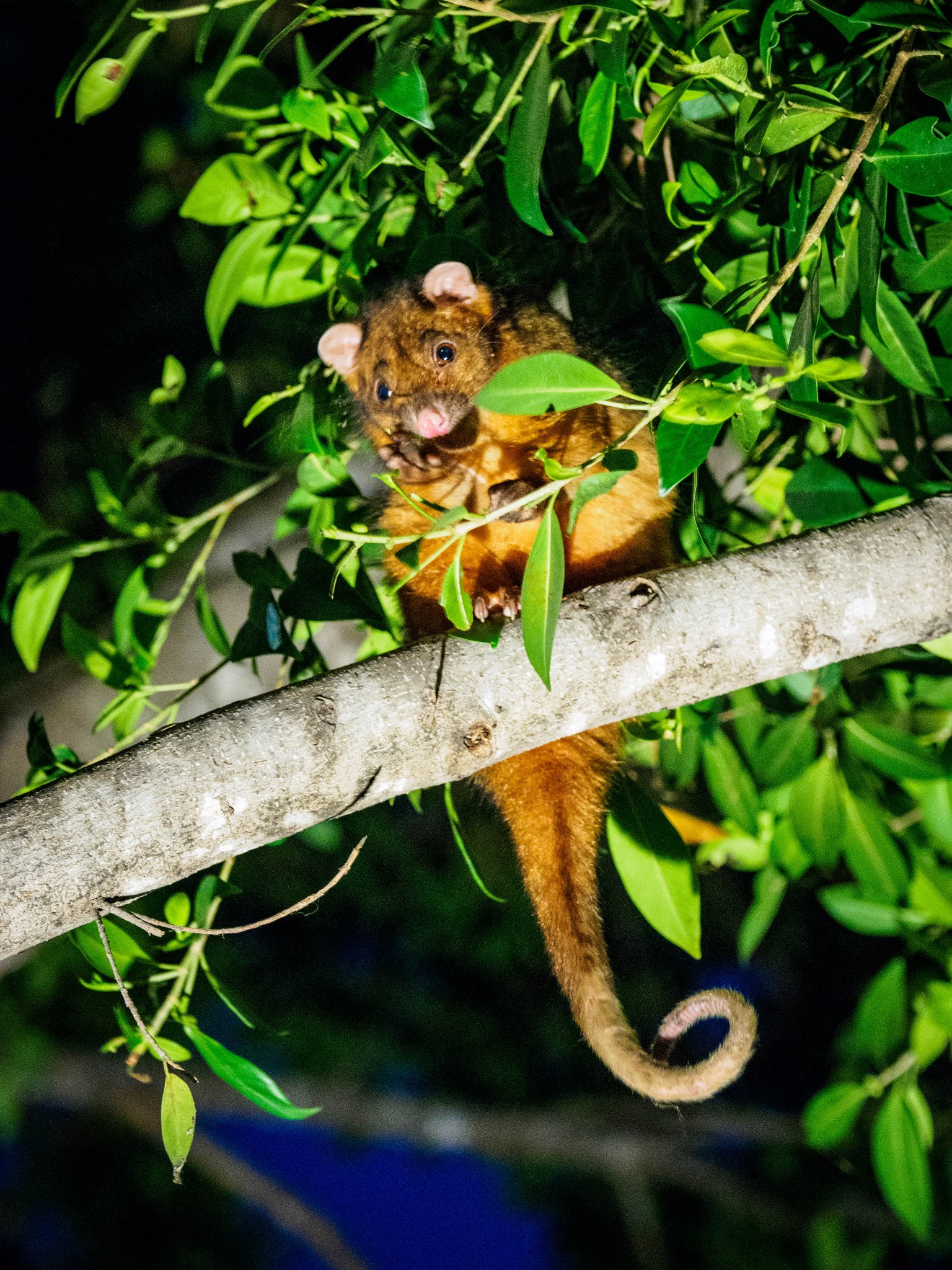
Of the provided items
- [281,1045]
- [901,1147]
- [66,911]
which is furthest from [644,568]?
[281,1045]

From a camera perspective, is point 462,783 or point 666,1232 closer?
point 462,783

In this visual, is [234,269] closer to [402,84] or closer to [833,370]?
[402,84]

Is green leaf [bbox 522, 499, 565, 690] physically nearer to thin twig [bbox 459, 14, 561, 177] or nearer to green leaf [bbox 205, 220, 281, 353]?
thin twig [bbox 459, 14, 561, 177]

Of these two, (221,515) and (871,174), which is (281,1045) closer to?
(221,515)

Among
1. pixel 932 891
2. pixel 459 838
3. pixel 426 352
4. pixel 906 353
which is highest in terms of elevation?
pixel 906 353

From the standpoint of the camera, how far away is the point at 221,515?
195 centimetres

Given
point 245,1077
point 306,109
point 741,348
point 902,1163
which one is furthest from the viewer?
point 902,1163

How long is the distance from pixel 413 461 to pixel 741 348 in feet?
3.05

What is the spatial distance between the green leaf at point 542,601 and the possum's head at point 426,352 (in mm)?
925

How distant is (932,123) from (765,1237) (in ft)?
15.7

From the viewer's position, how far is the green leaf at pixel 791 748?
1.74 m

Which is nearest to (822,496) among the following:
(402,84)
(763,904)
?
(402,84)

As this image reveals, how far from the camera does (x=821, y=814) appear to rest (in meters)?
1.73

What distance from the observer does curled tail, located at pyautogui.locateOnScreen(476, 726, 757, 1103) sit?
4.55 ft
